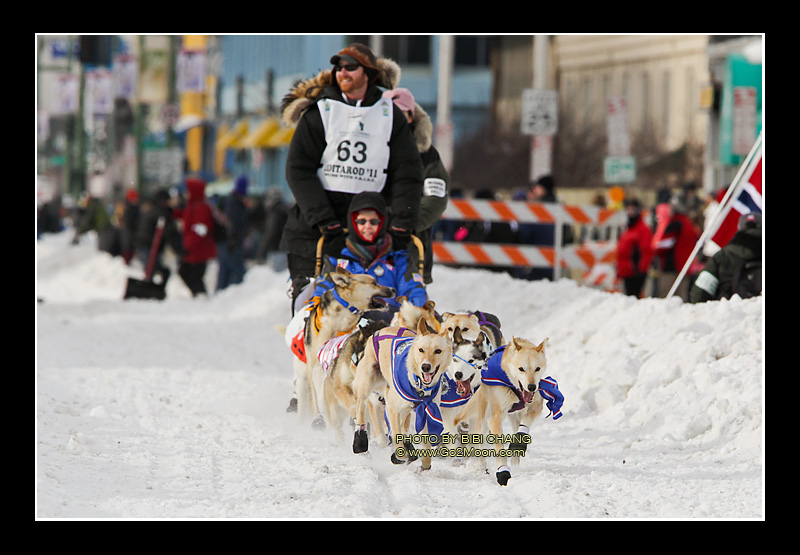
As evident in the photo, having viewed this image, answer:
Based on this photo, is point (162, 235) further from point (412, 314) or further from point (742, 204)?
point (412, 314)

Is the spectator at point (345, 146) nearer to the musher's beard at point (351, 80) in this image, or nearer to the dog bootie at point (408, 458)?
the musher's beard at point (351, 80)

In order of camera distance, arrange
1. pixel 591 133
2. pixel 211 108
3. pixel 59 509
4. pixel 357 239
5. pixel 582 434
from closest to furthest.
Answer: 1. pixel 59 509
2. pixel 357 239
3. pixel 582 434
4. pixel 591 133
5. pixel 211 108

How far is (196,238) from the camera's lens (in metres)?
16.7

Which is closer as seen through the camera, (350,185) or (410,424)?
(410,424)

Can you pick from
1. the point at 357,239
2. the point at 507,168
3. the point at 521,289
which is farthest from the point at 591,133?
the point at 357,239

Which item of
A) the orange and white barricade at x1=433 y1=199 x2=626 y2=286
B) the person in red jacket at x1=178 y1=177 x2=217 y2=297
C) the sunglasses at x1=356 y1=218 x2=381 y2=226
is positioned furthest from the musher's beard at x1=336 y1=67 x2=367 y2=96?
the person in red jacket at x1=178 y1=177 x2=217 y2=297

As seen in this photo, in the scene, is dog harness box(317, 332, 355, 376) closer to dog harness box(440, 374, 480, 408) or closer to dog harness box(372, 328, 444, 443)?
dog harness box(372, 328, 444, 443)

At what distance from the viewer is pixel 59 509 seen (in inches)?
190

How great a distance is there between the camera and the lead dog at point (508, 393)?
5.25 m

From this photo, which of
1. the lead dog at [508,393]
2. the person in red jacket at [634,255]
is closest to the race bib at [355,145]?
the lead dog at [508,393]

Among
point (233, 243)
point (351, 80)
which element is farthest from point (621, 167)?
point (351, 80)
